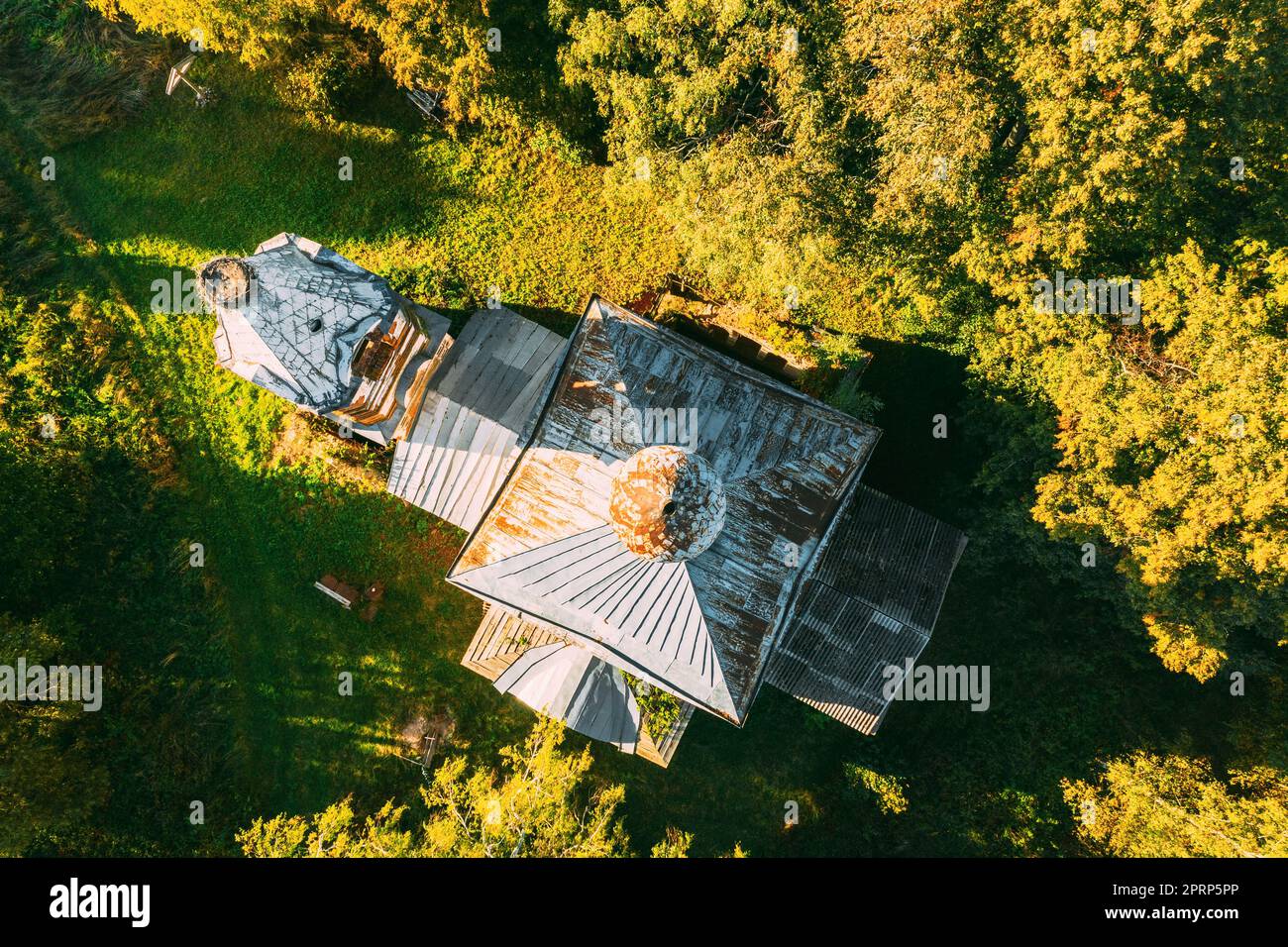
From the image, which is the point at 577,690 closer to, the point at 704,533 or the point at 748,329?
the point at 704,533

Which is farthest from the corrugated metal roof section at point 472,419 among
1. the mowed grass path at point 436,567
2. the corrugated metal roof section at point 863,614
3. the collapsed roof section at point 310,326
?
the corrugated metal roof section at point 863,614

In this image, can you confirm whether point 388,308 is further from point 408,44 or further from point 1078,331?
point 1078,331

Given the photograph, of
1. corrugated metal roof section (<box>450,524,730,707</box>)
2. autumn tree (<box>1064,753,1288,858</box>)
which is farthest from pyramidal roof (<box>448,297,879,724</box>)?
autumn tree (<box>1064,753,1288,858</box>)

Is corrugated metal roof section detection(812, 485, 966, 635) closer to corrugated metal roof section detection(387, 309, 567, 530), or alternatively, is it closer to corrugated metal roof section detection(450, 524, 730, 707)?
corrugated metal roof section detection(450, 524, 730, 707)

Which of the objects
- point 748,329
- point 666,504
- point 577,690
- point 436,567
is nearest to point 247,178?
point 436,567

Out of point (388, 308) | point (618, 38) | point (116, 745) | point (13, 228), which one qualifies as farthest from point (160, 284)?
point (618, 38)

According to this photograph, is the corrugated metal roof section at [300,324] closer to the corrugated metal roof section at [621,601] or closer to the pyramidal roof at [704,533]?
the pyramidal roof at [704,533]
